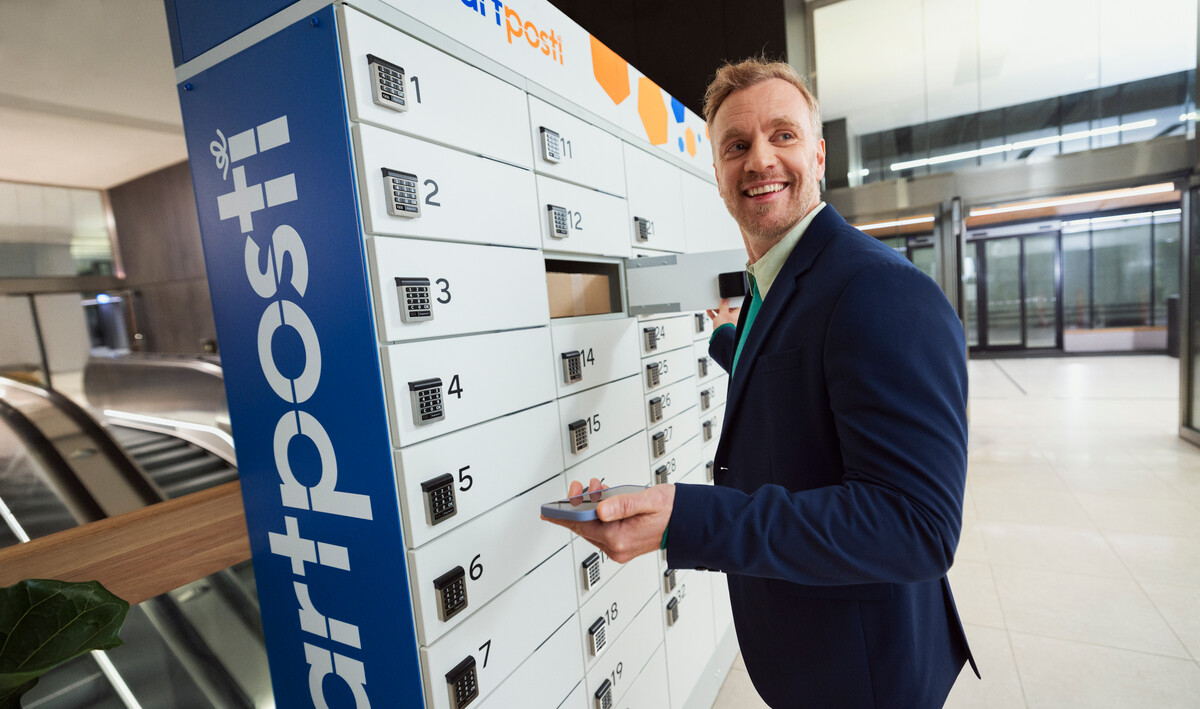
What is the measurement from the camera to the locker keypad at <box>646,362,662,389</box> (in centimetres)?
239

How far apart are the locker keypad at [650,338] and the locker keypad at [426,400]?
3.91 ft

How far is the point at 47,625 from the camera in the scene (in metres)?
0.93

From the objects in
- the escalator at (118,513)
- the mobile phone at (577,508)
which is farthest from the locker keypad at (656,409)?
the escalator at (118,513)

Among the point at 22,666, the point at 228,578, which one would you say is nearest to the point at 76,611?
the point at 22,666

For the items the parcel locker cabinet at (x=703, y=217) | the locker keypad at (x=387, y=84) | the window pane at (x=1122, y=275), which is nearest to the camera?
the locker keypad at (x=387, y=84)

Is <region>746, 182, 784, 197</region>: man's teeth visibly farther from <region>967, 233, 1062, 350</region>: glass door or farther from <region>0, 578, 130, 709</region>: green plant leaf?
<region>967, 233, 1062, 350</region>: glass door

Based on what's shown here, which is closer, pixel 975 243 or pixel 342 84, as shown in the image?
pixel 342 84

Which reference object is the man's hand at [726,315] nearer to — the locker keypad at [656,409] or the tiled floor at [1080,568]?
the locker keypad at [656,409]

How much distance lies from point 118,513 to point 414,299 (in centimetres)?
183

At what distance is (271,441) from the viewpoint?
1441mm

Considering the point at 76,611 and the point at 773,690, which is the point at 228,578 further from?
the point at 773,690

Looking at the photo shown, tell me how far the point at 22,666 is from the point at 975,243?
14971 millimetres

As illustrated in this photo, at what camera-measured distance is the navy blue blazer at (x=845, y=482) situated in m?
0.85

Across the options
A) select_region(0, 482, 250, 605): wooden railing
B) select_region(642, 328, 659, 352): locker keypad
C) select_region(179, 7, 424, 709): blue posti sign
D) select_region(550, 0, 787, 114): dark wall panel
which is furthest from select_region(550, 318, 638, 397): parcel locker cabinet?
select_region(550, 0, 787, 114): dark wall panel
